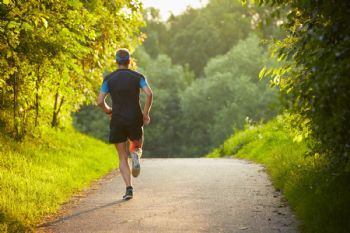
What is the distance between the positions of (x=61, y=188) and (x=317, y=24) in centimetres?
536

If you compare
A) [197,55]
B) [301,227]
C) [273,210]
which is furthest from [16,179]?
[197,55]

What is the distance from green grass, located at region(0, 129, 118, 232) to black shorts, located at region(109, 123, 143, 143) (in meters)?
1.23

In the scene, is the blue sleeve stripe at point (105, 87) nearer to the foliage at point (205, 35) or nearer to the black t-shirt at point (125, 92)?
the black t-shirt at point (125, 92)

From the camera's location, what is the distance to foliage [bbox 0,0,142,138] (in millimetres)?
8547

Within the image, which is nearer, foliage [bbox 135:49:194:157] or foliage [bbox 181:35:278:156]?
foliage [bbox 181:35:278:156]

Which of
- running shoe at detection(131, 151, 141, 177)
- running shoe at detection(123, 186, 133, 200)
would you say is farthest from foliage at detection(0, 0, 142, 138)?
running shoe at detection(123, 186, 133, 200)

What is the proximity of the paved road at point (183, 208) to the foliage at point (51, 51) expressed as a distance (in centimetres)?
242

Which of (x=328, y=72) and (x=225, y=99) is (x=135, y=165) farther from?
(x=225, y=99)

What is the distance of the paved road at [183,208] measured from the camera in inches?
260

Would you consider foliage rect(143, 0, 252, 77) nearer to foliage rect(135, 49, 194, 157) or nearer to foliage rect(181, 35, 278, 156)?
foliage rect(181, 35, 278, 156)

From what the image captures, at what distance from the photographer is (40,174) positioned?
30.7ft

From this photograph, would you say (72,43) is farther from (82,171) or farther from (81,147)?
(81,147)

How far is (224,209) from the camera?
7.54 m

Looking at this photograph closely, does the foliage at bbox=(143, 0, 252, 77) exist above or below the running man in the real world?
above
